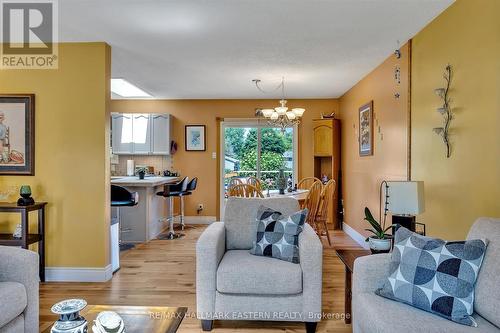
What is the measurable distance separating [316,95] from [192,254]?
11.9ft

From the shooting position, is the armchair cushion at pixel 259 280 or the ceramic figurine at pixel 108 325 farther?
the armchair cushion at pixel 259 280

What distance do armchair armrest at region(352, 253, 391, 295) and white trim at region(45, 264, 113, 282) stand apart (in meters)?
2.63

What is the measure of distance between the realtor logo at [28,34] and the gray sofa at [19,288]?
6.36 feet

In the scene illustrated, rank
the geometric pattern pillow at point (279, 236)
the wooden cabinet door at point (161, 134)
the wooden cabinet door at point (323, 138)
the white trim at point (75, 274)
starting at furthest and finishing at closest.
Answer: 1. the wooden cabinet door at point (161, 134)
2. the wooden cabinet door at point (323, 138)
3. the white trim at point (75, 274)
4. the geometric pattern pillow at point (279, 236)

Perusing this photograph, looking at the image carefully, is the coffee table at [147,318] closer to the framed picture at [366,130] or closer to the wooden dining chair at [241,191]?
the wooden dining chair at [241,191]

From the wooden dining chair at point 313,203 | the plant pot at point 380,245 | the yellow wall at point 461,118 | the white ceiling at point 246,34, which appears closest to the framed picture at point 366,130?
the white ceiling at point 246,34

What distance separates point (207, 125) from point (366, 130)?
10.3 feet

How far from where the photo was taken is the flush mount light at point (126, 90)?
18.0ft

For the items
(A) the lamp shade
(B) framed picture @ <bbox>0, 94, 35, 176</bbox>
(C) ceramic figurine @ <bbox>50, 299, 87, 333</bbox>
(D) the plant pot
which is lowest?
(C) ceramic figurine @ <bbox>50, 299, 87, 333</bbox>

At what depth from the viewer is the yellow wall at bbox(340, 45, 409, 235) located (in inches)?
142

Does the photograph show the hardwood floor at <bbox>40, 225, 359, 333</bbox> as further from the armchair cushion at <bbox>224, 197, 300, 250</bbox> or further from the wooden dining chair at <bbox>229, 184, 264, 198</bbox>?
the wooden dining chair at <bbox>229, 184, 264, 198</bbox>

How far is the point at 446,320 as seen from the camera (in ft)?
5.19

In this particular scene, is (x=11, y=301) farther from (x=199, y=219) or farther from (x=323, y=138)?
(x=323, y=138)

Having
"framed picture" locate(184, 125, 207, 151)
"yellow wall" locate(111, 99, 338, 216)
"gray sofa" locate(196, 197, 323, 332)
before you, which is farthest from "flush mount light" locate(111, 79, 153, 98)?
"gray sofa" locate(196, 197, 323, 332)
